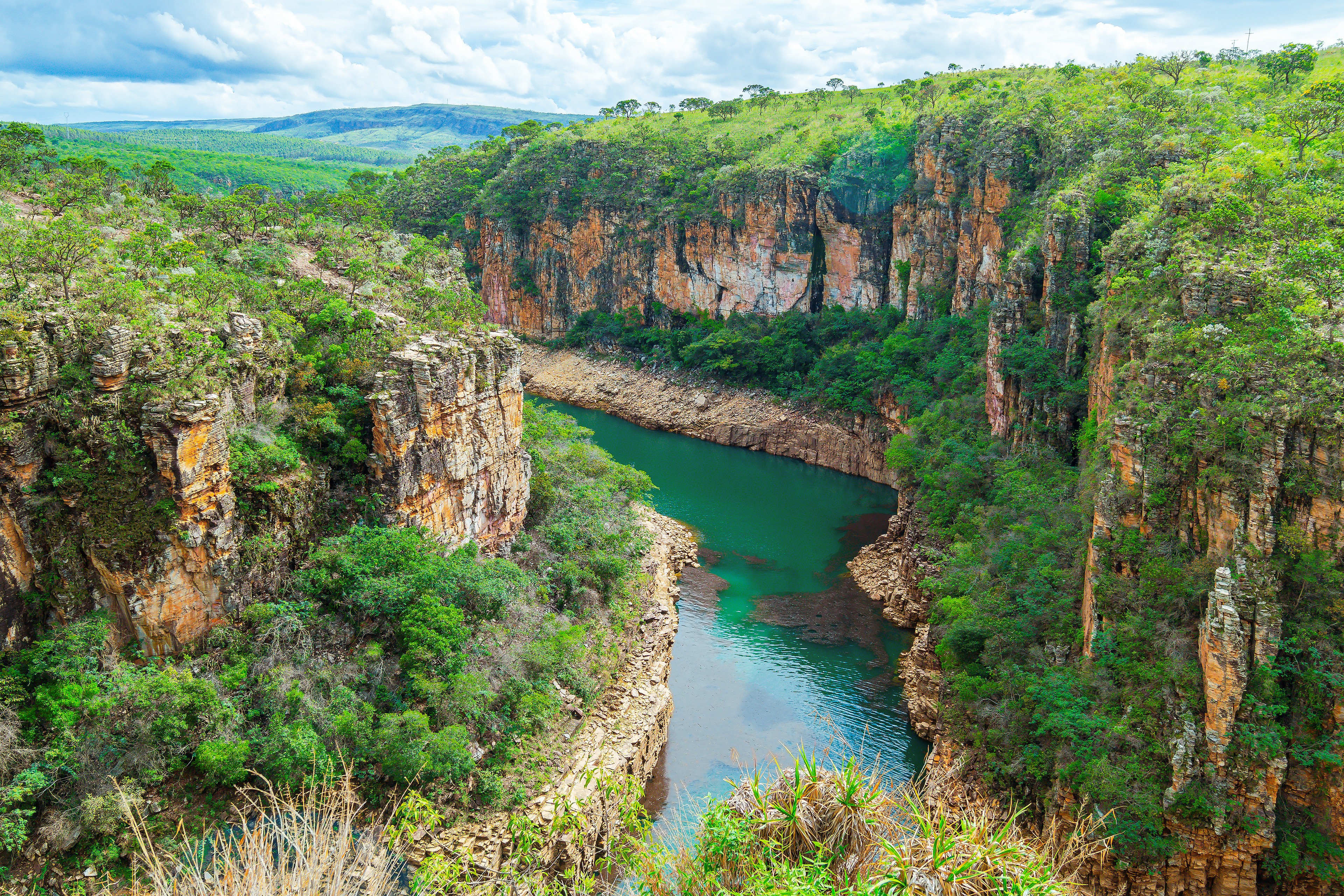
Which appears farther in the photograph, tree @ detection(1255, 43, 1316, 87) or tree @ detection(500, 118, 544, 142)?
tree @ detection(500, 118, 544, 142)

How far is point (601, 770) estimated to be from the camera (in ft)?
56.2

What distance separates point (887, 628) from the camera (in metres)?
26.4

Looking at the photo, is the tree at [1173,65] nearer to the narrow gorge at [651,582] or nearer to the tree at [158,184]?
the narrow gorge at [651,582]

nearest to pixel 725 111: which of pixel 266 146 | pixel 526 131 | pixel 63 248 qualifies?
pixel 526 131

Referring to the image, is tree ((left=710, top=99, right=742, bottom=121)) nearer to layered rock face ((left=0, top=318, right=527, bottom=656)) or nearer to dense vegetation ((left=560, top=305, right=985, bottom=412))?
dense vegetation ((left=560, top=305, right=985, bottom=412))

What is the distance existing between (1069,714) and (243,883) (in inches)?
542

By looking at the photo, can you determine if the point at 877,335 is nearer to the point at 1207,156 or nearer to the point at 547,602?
the point at 1207,156

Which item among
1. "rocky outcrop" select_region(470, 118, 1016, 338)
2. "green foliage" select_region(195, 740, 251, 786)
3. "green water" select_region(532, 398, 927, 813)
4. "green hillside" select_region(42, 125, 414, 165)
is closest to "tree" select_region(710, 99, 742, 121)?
"rocky outcrop" select_region(470, 118, 1016, 338)

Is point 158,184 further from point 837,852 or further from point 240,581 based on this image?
point 837,852

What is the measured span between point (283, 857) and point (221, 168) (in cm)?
10466

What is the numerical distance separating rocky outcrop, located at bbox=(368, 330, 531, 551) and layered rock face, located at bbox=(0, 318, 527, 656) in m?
2.48

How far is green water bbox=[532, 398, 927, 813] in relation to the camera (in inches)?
818

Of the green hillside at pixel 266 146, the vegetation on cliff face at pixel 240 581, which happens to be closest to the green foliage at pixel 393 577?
the vegetation on cliff face at pixel 240 581

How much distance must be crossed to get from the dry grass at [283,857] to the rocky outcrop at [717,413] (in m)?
30.0
